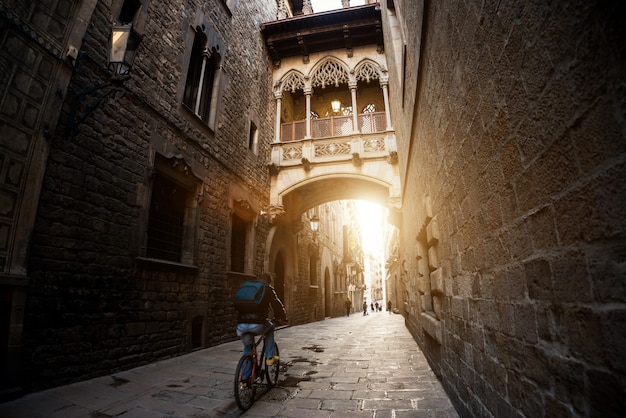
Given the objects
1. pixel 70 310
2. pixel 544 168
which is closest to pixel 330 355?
pixel 70 310

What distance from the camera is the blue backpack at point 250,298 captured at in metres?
3.71

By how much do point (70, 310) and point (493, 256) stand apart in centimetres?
485

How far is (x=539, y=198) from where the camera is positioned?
1209 millimetres

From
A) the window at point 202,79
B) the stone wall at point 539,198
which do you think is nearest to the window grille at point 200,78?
the window at point 202,79

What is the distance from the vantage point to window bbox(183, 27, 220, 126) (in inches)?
300

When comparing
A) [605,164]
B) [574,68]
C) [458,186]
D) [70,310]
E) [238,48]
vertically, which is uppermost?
[238,48]

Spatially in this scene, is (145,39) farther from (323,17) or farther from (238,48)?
(323,17)

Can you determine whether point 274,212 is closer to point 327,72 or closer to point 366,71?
point 327,72

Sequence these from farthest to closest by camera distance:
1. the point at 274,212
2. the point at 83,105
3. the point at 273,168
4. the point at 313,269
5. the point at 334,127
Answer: the point at 313,269
the point at 334,127
the point at 273,168
the point at 274,212
the point at 83,105

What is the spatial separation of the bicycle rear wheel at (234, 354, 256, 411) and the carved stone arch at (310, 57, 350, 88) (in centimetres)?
1171

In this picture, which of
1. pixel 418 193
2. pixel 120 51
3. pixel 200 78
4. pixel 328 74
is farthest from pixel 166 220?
pixel 328 74

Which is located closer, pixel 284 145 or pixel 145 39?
pixel 145 39

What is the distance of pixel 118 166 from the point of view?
5.04 meters

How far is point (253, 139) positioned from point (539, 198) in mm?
10215
